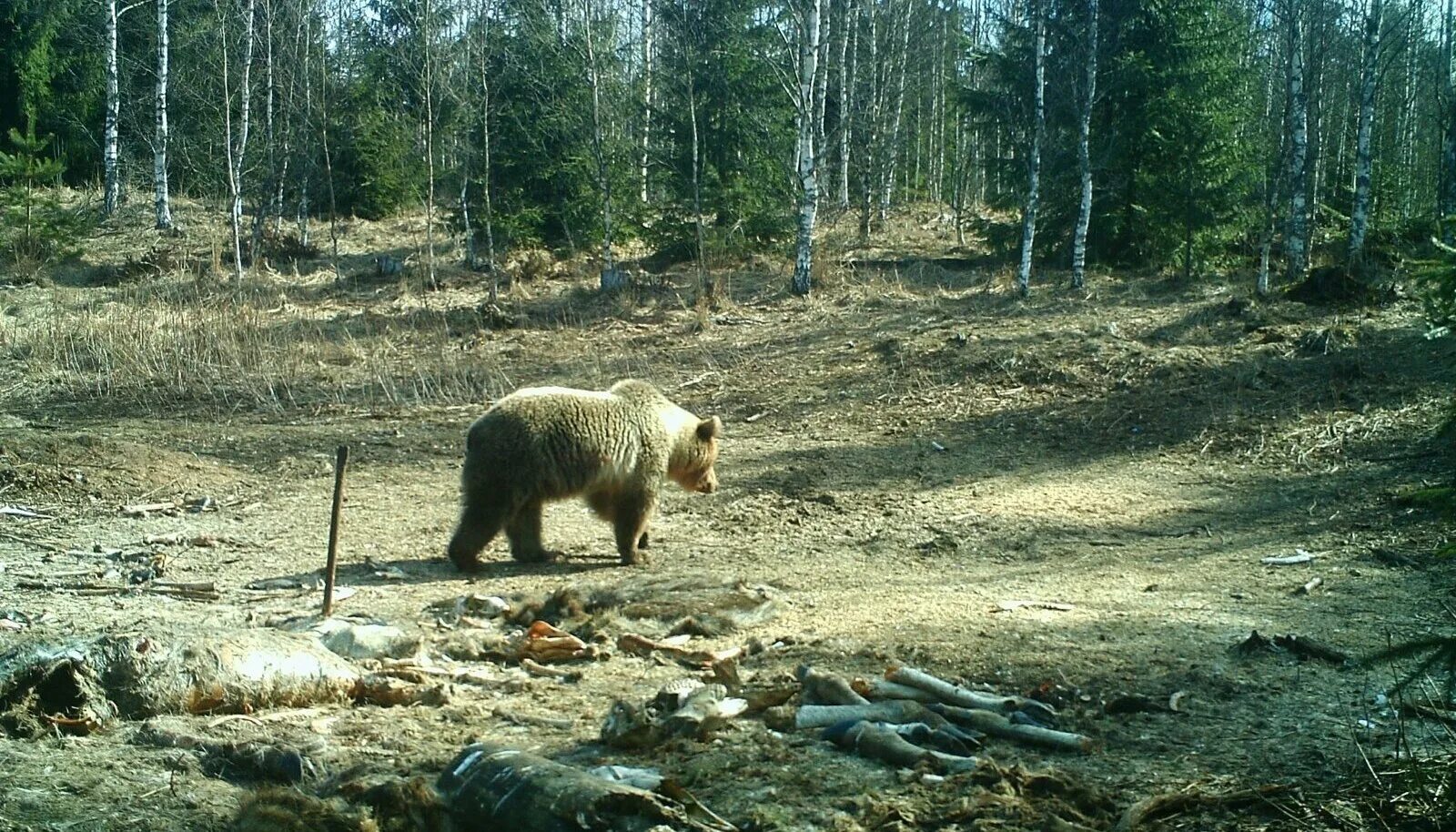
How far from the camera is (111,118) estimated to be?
34938 mm

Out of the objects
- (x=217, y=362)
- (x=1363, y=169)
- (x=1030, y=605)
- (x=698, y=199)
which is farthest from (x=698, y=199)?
(x=1030, y=605)

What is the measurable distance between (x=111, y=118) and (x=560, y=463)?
30.9m

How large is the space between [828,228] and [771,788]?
1216 inches

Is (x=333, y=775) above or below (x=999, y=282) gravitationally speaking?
below

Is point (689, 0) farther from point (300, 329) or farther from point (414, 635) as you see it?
point (414, 635)

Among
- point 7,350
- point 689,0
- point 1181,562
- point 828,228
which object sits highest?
point 689,0

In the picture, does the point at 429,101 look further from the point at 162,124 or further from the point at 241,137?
the point at 162,124

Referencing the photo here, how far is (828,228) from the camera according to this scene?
35125mm

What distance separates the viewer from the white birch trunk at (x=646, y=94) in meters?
29.8

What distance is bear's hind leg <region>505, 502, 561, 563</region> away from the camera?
1058cm

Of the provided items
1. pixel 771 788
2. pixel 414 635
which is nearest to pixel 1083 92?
pixel 414 635

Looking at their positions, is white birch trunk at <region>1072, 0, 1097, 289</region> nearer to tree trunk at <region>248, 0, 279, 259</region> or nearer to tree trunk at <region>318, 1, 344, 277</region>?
tree trunk at <region>318, 1, 344, 277</region>

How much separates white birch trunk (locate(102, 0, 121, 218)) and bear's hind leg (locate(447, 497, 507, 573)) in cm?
3013

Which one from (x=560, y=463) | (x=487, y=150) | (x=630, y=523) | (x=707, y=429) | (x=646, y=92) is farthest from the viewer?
(x=646, y=92)
